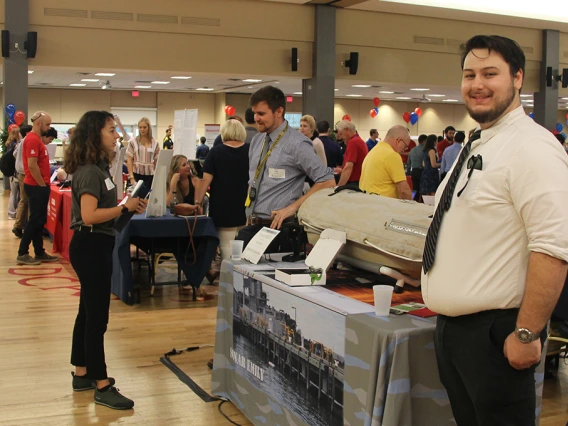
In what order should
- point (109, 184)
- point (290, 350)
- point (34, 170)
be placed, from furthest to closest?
point (34, 170), point (109, 184), point (290, 350)

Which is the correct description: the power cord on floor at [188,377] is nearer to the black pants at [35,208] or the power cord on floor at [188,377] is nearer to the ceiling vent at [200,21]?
the black pants at [35,208]

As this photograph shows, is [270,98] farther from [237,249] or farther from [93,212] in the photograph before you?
[93,212]

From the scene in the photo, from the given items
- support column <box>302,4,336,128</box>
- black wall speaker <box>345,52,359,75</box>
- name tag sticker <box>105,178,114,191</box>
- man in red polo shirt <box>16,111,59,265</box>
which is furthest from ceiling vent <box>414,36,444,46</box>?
name tag sticker <box>105,178,114,191</box>

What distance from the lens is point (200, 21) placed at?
37.6 ft

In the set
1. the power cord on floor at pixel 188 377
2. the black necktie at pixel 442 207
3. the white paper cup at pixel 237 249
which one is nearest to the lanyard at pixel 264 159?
the white paper cup at pixel 237 249

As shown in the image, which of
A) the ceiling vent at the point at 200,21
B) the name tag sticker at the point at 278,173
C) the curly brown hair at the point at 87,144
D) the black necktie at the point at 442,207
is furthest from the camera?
the ceiling vent at the point at 200,21

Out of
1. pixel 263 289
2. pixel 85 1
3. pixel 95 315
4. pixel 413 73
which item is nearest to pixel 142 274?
pixel 95 315

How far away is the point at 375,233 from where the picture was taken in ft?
8.46

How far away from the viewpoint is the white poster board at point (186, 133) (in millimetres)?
6922

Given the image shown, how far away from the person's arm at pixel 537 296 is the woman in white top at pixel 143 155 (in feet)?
21.1

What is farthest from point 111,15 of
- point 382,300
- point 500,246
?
point 500,246

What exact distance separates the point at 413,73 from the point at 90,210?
36.7 feet

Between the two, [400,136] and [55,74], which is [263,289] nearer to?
[400,136]

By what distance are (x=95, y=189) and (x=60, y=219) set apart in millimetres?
4841
